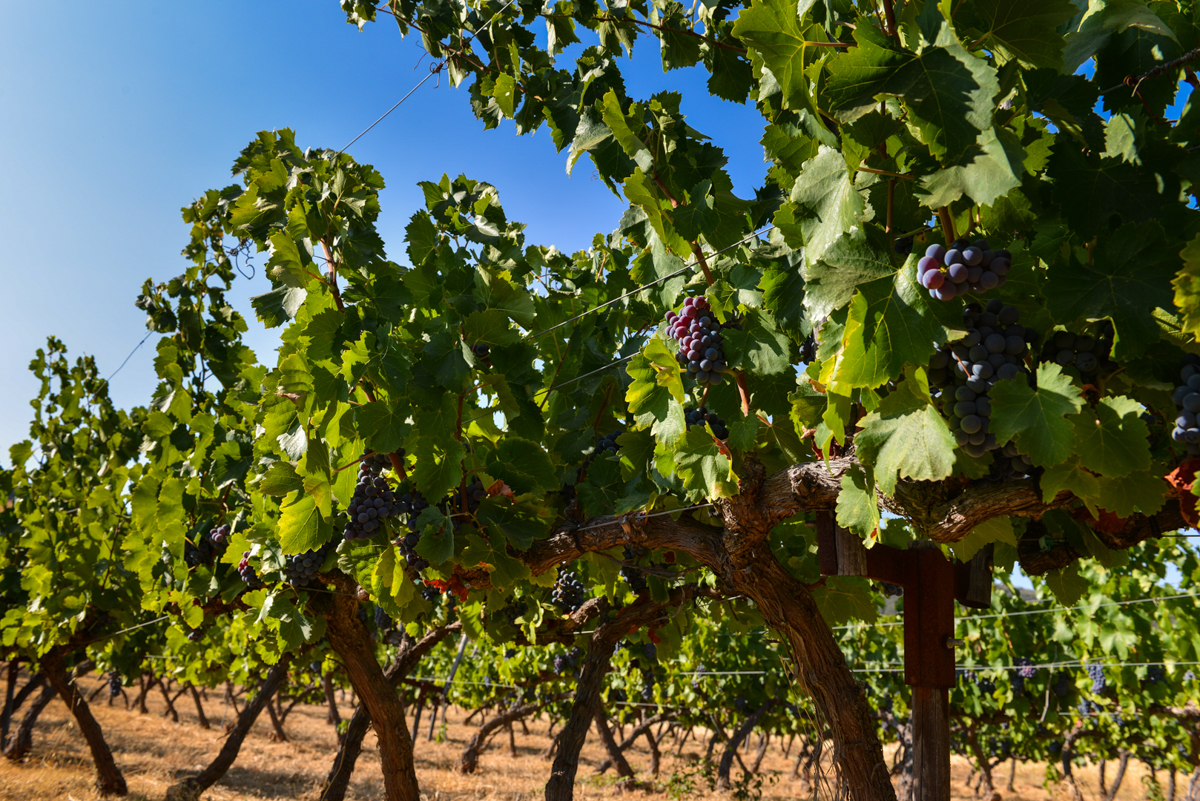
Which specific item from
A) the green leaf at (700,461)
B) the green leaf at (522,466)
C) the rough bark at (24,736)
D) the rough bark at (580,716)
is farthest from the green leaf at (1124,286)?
the rough bark at (24,736)

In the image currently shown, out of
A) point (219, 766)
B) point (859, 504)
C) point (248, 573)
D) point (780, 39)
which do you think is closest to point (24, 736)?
point (219, 766)

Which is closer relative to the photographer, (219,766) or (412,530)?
(412,530)

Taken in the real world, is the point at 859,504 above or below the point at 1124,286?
below

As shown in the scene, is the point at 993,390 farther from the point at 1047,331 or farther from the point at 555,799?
the point at 555,799

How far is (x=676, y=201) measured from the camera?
6.92 ft

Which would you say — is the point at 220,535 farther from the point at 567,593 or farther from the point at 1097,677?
the point at 1097,677

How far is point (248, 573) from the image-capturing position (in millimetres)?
4078

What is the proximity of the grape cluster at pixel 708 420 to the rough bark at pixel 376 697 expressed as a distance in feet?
10.4

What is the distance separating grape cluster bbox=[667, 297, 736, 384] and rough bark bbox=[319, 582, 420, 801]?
11.2ft

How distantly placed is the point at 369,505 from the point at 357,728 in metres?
3.78

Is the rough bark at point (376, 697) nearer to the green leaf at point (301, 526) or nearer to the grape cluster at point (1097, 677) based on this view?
the green leaf at point (301, 526)

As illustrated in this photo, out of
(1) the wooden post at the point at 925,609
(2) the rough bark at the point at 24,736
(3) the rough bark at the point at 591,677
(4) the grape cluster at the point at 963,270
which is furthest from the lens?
(2) the rough bark at the point at 24,736

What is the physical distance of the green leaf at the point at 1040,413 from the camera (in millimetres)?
1260

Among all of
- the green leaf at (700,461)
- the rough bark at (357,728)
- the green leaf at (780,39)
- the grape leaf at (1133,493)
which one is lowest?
the rough bark at (357,728)
